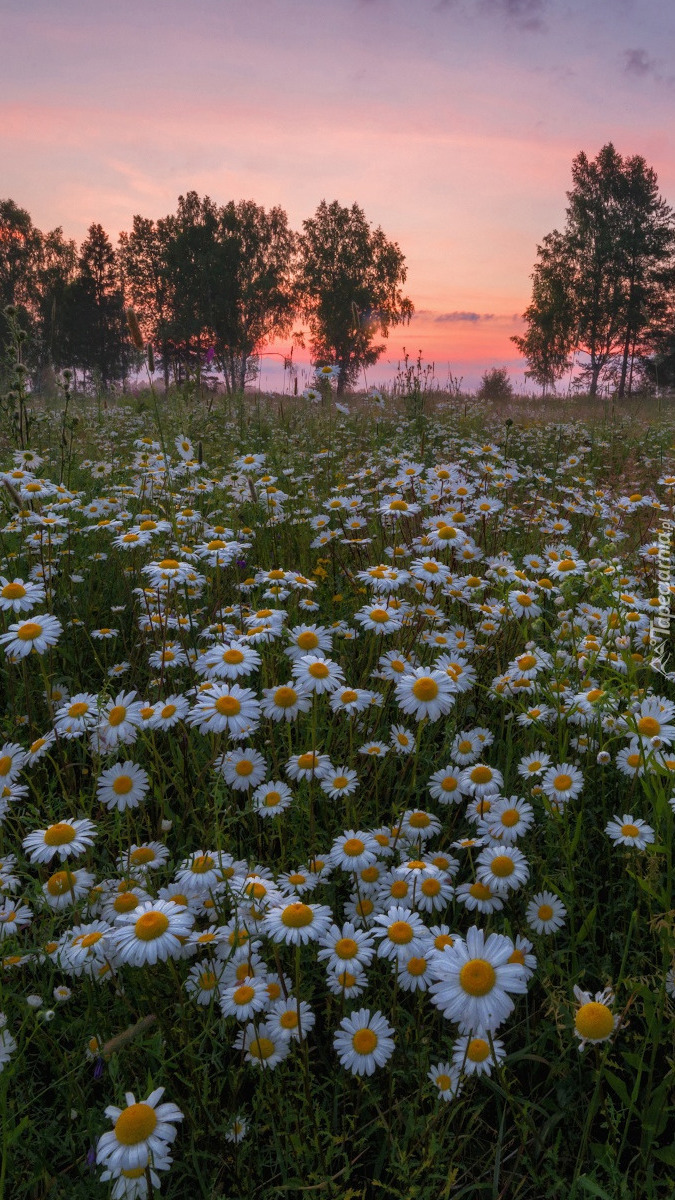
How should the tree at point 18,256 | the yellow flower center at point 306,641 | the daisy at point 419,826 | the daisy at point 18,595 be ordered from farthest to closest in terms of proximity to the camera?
the tree at point 18,256 → the daisy at point 18,595 → the yellow flower center at point 306,641 → the daisy at point 419,826

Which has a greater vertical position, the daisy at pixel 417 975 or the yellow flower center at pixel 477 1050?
the daisy at pixel 417 975

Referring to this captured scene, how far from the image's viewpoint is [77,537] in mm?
4422

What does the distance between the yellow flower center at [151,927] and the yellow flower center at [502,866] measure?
87 centimetres

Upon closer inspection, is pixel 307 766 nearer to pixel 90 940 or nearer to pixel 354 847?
pixel 354 847

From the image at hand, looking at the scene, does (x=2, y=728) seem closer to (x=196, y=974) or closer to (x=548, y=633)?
(x=196, y=974)

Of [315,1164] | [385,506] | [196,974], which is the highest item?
[385,506]

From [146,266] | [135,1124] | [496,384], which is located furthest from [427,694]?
[146,266]

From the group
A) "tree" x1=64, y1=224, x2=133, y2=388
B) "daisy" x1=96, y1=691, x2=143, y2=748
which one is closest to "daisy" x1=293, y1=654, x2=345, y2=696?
"daisy" x1=96, y1=691, x2=143, y2=748

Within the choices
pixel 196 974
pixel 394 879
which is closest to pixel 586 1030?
pixel 394 879

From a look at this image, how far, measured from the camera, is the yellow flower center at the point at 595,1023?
1.23 m

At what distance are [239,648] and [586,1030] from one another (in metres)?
1.38

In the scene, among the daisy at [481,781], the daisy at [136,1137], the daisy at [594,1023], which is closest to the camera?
the daisy at [136,1137]

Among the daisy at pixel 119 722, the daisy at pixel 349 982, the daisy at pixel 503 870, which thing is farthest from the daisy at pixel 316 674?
the daisy at pixel 349 982

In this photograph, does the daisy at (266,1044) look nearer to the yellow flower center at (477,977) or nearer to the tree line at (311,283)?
the yellow flower center at (477,977)
